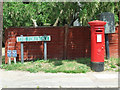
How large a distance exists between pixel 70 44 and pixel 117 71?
311 centimetres

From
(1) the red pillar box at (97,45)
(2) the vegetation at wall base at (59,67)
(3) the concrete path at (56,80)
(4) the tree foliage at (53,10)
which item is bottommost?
(3) the concrete path at (56,80)

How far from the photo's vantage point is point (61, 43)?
10078 millimetres

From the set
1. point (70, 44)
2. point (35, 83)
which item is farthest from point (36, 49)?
point (35, 83)

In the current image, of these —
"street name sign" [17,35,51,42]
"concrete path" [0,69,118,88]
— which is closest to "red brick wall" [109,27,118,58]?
"concrete path" [0,69,118,88]

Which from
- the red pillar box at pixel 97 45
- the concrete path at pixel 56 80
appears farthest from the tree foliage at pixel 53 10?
the concrete path at pixel 56 80

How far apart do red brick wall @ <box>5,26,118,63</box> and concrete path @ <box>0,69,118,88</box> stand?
2267 millimetres

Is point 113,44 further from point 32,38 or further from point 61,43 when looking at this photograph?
point 32,38

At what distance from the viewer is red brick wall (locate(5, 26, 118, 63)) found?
9938 mm

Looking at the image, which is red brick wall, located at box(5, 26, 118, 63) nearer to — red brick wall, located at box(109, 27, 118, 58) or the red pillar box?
red brick wall, located at box(109, 27, 118, 58)

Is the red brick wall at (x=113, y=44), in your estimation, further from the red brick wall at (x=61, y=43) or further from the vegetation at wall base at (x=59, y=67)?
the vegetation at wall base at (x=59, y=67)

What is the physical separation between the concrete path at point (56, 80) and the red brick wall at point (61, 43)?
7.44ft

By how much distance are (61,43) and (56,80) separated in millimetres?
3704

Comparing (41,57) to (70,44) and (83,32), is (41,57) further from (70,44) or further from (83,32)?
(83,32)

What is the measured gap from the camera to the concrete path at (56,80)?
5.92 metres
